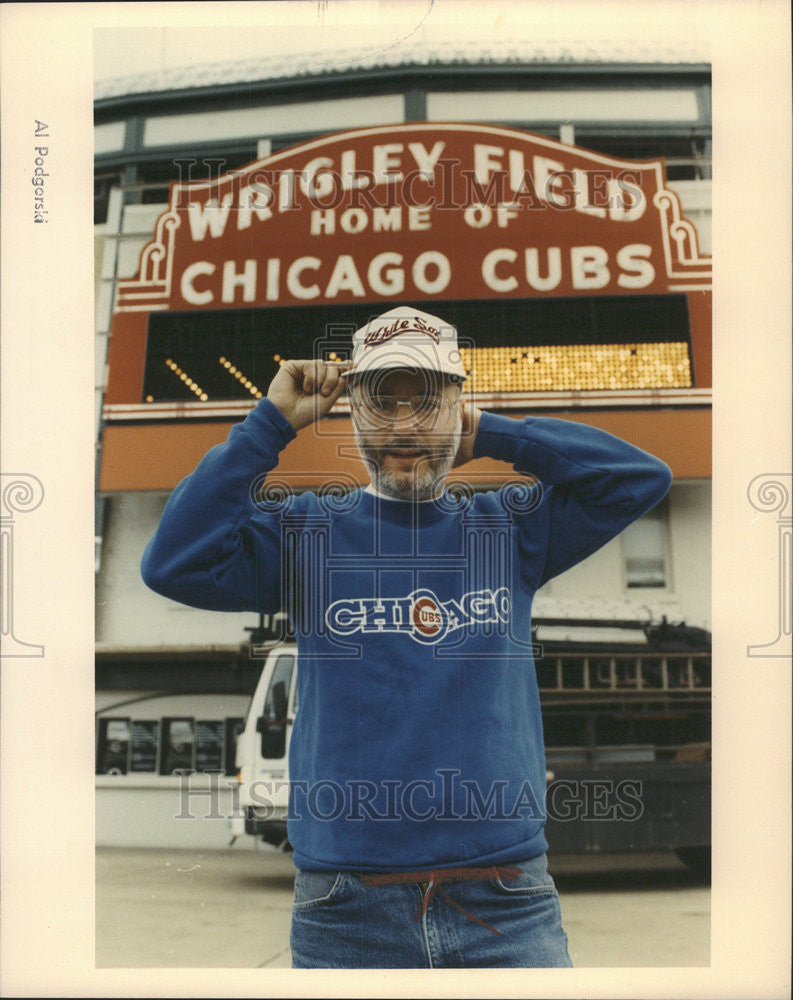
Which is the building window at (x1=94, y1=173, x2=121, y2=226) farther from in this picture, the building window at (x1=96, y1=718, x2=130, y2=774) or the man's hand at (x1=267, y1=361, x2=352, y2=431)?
the building window at (x1=96, y1=718, x2=130, y2=774)

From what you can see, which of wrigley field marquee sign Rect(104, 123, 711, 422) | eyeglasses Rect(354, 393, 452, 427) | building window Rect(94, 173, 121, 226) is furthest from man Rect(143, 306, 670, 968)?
building window Rect(94, 173, 121, 226)

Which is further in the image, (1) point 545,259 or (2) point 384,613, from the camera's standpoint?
(1) point 545,259

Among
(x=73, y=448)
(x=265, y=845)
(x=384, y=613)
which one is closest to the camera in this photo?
(x=384, y=613)

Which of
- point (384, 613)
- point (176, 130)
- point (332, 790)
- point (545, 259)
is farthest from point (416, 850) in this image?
point (176, 130)

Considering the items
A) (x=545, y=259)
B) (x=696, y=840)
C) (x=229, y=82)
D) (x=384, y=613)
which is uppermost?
(x=229, y=82)

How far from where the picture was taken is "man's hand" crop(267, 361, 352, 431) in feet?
8.40

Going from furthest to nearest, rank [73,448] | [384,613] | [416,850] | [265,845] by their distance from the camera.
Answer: [73,448] → [265,845] → [384,613] → [416,850]

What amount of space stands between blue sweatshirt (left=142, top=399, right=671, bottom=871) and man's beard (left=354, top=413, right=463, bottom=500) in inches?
1.7

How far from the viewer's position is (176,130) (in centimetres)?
325

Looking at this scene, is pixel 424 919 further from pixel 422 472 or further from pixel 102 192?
pixel 102 192

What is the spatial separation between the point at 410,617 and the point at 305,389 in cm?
73

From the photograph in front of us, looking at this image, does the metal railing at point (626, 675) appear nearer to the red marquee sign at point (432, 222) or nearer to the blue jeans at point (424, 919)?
the blue jeans at point (424, 919)

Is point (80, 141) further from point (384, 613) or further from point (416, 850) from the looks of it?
point (416, 850)

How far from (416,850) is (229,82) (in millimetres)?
2688
